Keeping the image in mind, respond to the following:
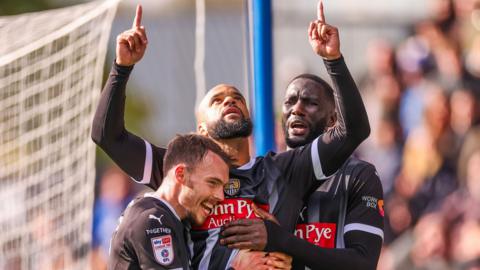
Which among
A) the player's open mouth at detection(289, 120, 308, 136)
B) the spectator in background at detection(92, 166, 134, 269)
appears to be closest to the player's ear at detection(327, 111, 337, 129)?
the player's open mouth at detection(289, 120, 308, 136)

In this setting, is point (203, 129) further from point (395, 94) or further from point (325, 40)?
point (395, 94)

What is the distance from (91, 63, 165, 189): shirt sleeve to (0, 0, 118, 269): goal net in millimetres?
2582

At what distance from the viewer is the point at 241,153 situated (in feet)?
16.4

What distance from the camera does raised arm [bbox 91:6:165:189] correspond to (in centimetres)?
469

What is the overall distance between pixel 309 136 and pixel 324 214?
44 centimetres

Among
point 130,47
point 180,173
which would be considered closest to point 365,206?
point 180,173

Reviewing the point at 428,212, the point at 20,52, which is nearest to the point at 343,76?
the point at 20,52

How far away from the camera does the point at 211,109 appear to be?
5055 millimetres

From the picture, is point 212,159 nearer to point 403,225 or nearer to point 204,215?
point 204,215

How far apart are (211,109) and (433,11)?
4.71 metres

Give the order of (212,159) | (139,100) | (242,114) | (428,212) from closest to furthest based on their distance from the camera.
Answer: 1. (212,159)
2. (242,114)
3. (428,212)
4. (139,100)

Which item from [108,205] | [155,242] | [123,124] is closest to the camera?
[155,242]

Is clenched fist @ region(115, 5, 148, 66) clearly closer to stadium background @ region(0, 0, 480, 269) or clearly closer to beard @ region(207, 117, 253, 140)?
beard @ region(207, 117, 253, 140)

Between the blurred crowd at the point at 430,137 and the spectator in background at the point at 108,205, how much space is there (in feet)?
7.20
